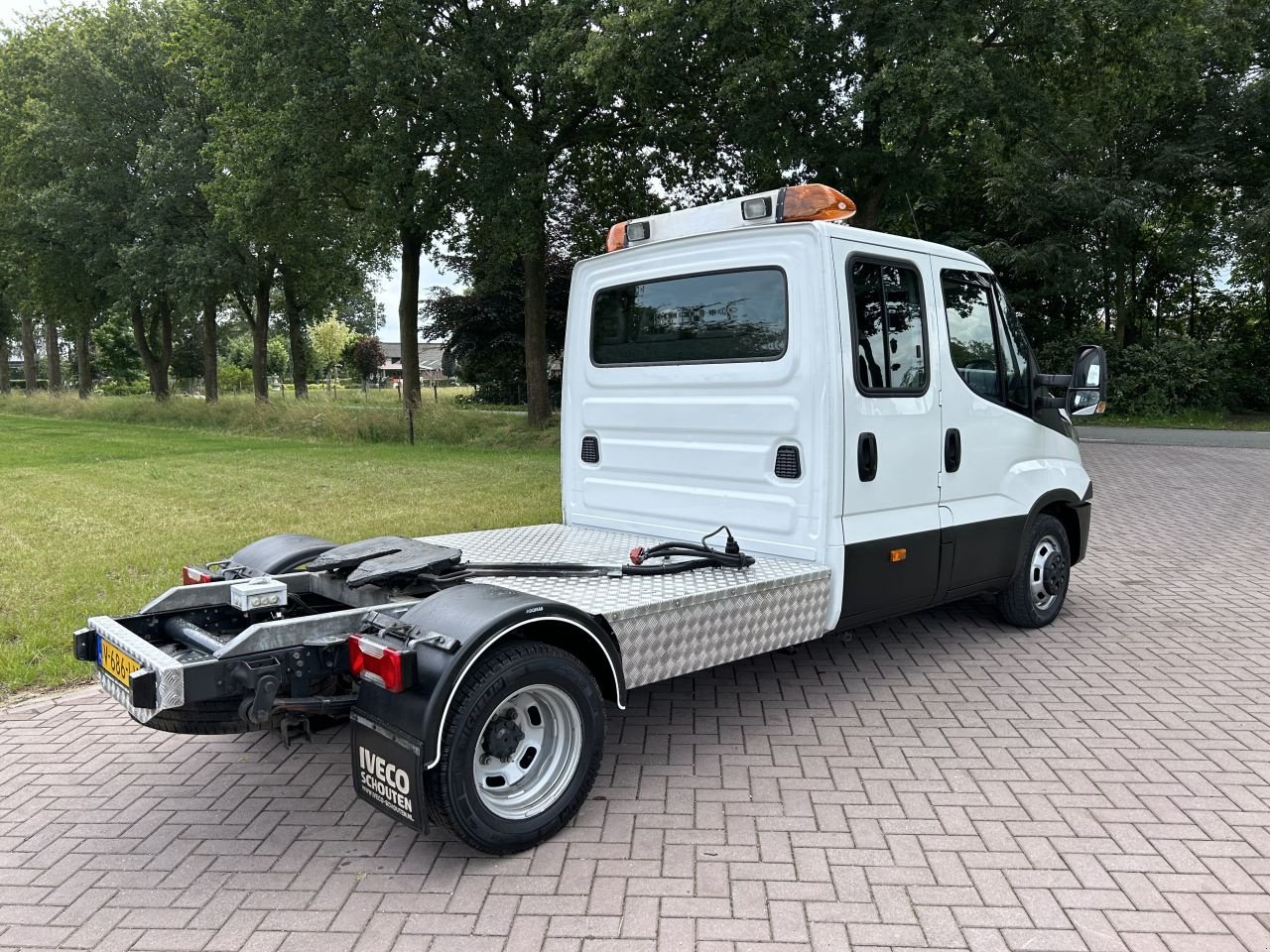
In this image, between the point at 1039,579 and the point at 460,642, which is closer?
the point at 460,642

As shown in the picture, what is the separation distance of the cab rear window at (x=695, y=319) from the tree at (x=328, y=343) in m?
74.8

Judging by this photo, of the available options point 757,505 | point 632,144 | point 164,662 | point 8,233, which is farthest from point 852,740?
point 8,233

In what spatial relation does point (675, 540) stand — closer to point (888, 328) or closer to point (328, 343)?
point (888, 328)

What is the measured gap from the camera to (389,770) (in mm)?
2967

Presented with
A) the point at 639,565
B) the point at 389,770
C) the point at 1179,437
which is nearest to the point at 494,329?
the point at 1179,437

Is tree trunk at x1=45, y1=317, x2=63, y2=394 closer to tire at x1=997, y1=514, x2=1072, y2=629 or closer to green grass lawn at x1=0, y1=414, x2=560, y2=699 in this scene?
green grass lawn at x1=0, y1=414, x2=560, y2=699

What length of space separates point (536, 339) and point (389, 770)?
17297mm

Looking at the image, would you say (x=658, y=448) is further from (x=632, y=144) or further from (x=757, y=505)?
(x=632, y=144)

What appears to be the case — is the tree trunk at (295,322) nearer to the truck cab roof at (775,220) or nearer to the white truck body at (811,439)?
the white truck body at (811,439)

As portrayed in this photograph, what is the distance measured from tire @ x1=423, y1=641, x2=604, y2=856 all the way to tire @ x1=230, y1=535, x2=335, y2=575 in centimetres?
147

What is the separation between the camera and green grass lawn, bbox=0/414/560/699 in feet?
20.7

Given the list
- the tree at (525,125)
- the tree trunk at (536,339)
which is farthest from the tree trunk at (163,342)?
the tree at (525,125)

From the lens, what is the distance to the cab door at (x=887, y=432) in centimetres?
429

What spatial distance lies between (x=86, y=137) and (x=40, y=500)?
71.1ft
